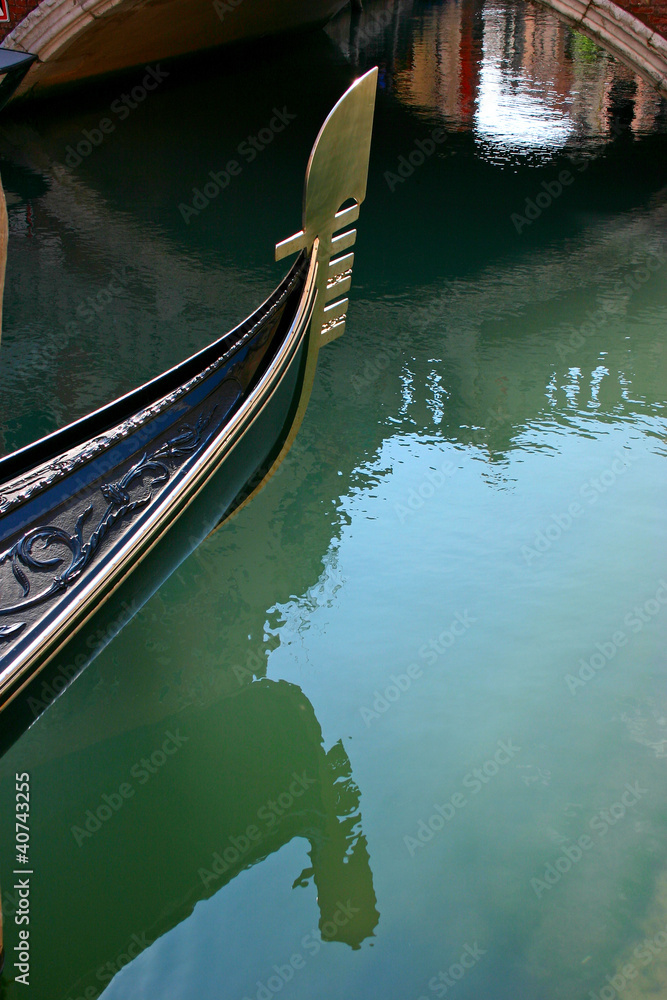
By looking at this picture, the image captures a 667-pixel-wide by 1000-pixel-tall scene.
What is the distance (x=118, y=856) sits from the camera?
47.6 inches

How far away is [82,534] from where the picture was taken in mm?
1101

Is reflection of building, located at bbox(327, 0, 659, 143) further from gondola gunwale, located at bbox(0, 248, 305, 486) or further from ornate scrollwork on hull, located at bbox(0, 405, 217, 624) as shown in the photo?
ornate scrollwork on hull, located at bbox(0, 405, 217, 624)

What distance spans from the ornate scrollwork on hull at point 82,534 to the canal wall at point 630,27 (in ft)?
10.7

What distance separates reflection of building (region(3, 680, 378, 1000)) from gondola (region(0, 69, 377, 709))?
39 centimetres

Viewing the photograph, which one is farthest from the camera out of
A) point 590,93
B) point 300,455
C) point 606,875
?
point 590,93

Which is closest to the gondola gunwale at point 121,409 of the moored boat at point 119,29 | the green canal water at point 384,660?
the green canal water at point 384,660

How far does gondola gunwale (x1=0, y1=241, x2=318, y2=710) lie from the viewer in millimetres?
949

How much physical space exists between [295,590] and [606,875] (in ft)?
2.52

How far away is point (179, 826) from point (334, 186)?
1004 mm

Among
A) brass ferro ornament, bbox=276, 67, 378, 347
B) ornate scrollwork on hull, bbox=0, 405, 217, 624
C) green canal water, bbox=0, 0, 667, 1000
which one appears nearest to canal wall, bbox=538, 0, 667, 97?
green canal water, bbox=0, 0, 667, 1000

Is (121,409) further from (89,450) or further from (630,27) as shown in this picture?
(630,27)

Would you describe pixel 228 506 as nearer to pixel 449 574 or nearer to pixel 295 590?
pixel 295 590

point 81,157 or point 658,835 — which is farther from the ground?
point 81,157

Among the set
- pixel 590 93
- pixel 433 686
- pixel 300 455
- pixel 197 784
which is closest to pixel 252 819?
pixel 197 784
